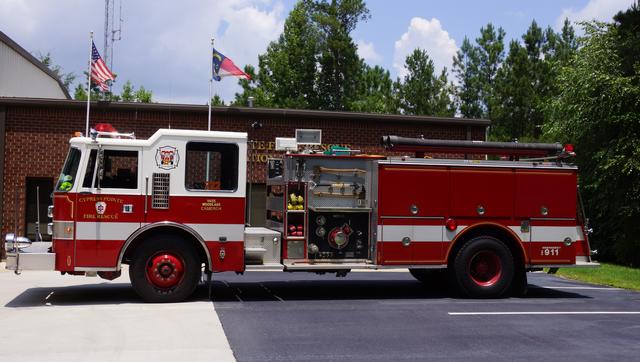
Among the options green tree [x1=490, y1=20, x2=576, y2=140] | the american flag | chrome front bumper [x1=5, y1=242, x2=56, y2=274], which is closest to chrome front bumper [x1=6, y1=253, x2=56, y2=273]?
chrome front bumper [x1=5, y1=242, x2=56, y2=274]

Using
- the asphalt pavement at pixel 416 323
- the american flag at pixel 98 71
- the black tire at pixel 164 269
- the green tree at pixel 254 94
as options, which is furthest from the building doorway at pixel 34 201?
the green tree at pixel 254 94

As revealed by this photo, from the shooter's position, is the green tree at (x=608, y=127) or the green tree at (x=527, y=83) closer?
the green tree at (x=608, y=127)

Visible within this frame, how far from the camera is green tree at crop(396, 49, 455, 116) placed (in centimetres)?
5084

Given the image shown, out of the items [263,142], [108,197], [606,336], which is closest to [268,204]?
[108,197]

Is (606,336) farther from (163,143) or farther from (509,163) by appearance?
(163,143)

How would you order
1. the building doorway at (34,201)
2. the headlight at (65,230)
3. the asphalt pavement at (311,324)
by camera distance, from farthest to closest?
1. the building doorway at (34,201)
2. the headlight at (65,230)
3. the asphalt pavement at (311,324)

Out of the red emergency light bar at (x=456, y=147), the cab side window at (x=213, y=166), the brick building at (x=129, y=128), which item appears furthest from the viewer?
the brick building at (x=129, y=128)

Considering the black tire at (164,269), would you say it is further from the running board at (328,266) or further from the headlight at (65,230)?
the running board at (328,266)

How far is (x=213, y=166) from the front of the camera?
443 inches

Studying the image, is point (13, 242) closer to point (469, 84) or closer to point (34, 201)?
point (34, 201)

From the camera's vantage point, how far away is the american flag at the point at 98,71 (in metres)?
18.6

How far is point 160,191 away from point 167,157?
21.2 inches

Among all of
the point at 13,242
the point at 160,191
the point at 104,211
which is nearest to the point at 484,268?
the point at 160,191

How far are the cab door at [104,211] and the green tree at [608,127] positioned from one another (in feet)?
49.8
